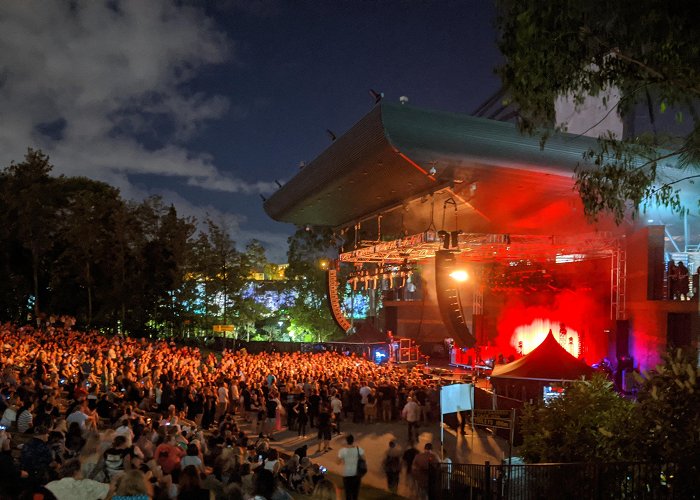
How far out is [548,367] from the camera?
47.7ft

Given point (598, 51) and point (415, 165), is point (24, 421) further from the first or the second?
point (598, 51)

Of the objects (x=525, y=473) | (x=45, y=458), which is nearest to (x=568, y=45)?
(x=525, y=473)

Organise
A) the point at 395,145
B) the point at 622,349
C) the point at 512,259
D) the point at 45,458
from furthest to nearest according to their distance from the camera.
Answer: the point at 512,259, the point at 622,349, the point at 395,145, the point at 45,458

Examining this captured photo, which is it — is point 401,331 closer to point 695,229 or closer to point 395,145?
point 695,229

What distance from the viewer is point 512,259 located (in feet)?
78.3

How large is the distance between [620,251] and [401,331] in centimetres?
2033

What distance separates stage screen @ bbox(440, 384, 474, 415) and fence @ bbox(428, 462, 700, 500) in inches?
117

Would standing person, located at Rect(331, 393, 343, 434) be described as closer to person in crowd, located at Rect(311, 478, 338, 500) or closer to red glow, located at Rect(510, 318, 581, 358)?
person in crowd, located at Rect(311, 478, 338, 500)

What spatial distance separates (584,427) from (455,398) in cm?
359

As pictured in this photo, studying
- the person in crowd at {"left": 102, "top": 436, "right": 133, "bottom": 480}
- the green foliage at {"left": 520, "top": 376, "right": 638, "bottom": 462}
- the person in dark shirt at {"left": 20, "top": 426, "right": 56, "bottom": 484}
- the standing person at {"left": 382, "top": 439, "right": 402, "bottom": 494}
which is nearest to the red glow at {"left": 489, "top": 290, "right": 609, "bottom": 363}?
the standing person at {"left": 382, "top": 439, "right": 402, "bottom": 494}

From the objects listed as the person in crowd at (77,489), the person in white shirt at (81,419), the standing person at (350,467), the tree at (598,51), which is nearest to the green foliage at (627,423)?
the tree at (598,51)

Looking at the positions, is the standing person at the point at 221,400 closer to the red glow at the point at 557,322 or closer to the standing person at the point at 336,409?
the standing person at the point at 336,409

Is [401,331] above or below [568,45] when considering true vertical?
below

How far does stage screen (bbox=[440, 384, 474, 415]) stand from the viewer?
32.9 ft
